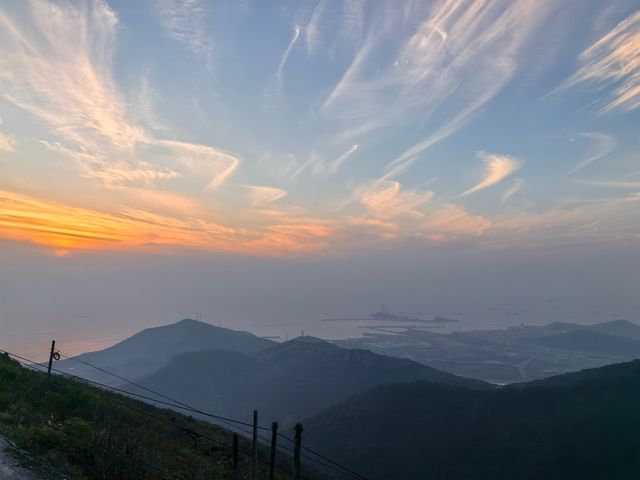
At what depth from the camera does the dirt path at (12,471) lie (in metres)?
8.70

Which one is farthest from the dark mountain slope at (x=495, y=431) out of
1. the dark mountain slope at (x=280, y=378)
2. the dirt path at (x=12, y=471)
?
the dirt path at (x=12, y=471)

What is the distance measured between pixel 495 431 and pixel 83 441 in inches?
3112

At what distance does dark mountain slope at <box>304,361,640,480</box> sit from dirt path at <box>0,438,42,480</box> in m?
66.9

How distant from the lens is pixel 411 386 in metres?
96.3

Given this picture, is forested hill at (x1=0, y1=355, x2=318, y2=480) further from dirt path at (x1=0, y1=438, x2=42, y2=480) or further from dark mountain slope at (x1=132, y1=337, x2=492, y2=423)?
dark mountain slope at (x1=132, y1=337, x2=492, y2=423)

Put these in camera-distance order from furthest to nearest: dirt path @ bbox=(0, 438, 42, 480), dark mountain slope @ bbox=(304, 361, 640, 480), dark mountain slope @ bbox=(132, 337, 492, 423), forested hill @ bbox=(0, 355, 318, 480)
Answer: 1. dark mountain slope @ bbox=(132, 337, 492, 423)
2. dark mountain slope @ bbox=(304, 361, 640, 480)
3. forested hill @ bbox=(0, 355, 318, 480)
4. dirt path @ bbox=(0, 438, 42, 480)

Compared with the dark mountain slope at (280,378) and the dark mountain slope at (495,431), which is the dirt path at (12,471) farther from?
the dark mountain slope at (280,378)

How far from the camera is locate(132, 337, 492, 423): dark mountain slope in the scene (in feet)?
412

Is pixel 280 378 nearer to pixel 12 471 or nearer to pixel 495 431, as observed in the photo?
pixel 495 431

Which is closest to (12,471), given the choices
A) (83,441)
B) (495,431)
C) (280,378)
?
(83,441)

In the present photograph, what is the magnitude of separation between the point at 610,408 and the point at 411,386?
4164cm

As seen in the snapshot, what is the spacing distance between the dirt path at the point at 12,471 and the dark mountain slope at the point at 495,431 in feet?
220

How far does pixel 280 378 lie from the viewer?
14950 cm

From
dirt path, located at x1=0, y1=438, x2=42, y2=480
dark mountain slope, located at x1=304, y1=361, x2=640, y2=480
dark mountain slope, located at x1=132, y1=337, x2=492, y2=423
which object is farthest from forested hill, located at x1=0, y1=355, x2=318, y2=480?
dark mountain slope, located at x1=132, y1=337, x2=492, y2=423
